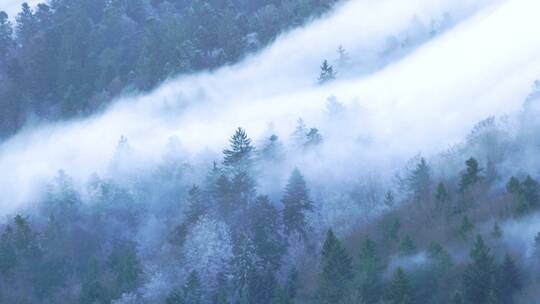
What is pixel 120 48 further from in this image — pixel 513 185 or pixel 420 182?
pixel 513 185

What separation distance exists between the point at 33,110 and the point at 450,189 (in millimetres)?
52913

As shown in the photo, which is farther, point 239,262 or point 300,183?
A: point 300,183

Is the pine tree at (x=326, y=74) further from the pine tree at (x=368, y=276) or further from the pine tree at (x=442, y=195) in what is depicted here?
the pine tree at (x=368, y=276)

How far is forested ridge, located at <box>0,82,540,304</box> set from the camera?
1987 inches

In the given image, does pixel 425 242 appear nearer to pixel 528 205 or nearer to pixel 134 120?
pixel 528 205

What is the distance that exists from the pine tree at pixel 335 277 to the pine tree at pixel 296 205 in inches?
420

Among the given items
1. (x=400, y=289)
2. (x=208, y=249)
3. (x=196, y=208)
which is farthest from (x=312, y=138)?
(x=400, y=289)

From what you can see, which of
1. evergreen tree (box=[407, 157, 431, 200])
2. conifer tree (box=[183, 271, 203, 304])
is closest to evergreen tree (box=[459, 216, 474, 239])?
evergreen tree (box=[407, 157, 431, 200])

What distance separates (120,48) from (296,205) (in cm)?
4136

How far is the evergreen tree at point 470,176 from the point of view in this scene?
190ft

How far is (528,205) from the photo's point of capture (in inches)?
2048

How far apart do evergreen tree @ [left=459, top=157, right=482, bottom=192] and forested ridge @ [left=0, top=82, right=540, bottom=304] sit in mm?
93

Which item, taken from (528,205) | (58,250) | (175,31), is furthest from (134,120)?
(528,205)

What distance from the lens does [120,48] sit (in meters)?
98.4
